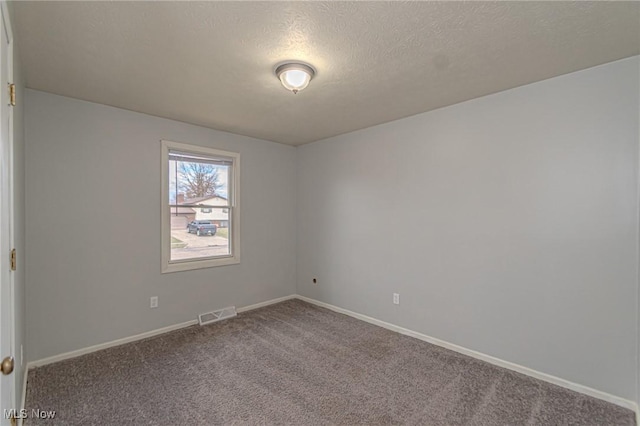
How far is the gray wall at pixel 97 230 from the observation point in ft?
9.25

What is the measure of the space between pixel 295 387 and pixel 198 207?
8.54 ft

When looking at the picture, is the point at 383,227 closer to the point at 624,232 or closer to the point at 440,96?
the point at 440,96

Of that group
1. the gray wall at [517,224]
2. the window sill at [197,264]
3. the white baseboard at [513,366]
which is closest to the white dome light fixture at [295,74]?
the gray wall at [517,224]

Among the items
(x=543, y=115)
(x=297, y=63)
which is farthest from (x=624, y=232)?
(x=297, y=63)

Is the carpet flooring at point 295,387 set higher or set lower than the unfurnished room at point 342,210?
lower

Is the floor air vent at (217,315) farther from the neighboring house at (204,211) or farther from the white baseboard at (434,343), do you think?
the neighboring house at (204,211)

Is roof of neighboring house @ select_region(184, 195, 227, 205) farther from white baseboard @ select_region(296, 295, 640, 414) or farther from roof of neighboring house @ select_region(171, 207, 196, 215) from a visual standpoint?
white baseboard @ select_region(296, 295, 640, 414)

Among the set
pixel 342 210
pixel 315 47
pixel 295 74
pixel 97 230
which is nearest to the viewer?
pixel 315 47

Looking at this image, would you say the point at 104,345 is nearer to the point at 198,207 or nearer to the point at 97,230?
the point at 97,230

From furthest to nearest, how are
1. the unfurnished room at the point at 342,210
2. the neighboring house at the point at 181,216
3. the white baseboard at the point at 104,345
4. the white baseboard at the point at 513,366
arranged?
the neighboring house at the point at 181,216, the white baseboard at the point at 104,345, the white baseboard at the point at 513,366, the unfurnished room at the point at 342,210

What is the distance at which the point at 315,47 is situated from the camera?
6.81ft

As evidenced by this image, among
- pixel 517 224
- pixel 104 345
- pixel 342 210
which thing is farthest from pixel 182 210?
pixel 517 224

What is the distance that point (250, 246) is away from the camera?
14.7 feet

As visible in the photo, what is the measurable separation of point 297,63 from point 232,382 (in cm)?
265
